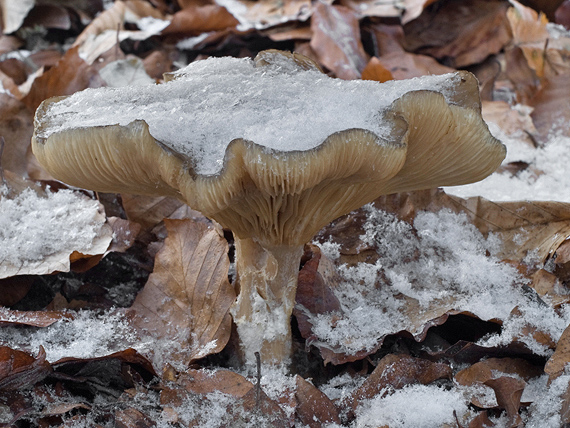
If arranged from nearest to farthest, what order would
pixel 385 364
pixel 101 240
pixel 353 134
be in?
1. pixel 353 134
2. pixel 385 364
3. pixel 101 240

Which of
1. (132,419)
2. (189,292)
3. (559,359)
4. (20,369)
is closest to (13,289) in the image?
(20,369)

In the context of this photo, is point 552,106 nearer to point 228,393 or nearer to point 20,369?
point 228,393

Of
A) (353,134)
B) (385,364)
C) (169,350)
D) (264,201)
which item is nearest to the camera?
(353,134)

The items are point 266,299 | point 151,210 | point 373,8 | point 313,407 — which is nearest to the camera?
point 313,407

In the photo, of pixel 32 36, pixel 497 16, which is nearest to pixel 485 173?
pixel 497 16

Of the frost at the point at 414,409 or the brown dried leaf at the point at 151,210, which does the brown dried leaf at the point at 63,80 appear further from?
the frost at the point at 414,409

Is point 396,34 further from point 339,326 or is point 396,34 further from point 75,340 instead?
point 75,340

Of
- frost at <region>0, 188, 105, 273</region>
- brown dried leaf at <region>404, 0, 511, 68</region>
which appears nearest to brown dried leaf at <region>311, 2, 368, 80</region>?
brown dried leaf at <region>404, 0, 511, 68</region>
